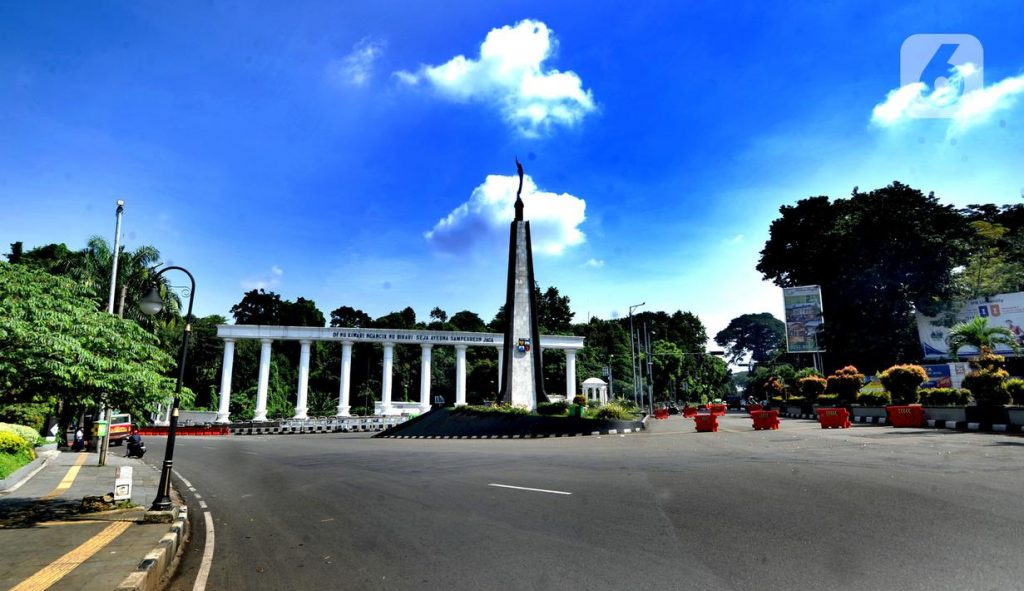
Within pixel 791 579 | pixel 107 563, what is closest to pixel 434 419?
pixel 107 563

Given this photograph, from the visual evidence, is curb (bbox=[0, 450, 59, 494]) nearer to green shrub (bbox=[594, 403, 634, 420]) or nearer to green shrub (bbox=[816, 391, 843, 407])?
green shrub (bbox=[594, 403, 634, 420])

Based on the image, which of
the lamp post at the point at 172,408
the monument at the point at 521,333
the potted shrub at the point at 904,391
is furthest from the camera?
the monument at the point at 521,333

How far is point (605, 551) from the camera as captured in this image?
6176 millimetres

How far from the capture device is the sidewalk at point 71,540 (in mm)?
6227

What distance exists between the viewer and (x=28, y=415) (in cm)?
2638

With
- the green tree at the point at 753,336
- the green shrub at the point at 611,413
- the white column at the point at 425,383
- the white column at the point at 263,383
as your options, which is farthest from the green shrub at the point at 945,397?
the green tree at the point at 753,336

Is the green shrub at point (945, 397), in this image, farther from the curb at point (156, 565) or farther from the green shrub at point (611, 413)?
the curb at point (156, 565)

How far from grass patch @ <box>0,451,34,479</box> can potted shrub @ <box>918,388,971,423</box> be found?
3111cm

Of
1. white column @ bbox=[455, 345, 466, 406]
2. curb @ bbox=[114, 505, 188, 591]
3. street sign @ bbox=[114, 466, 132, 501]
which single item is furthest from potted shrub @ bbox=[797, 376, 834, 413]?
curb @ bbox=[114, 505, 188, 591]

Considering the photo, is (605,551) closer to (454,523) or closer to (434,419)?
(454,523)

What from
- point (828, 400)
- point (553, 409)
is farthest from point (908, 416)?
point (553, 409)

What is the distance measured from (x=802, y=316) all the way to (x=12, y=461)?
168ft

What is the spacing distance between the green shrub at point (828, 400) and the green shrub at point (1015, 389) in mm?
12758

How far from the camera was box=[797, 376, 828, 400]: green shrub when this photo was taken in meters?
36.9
